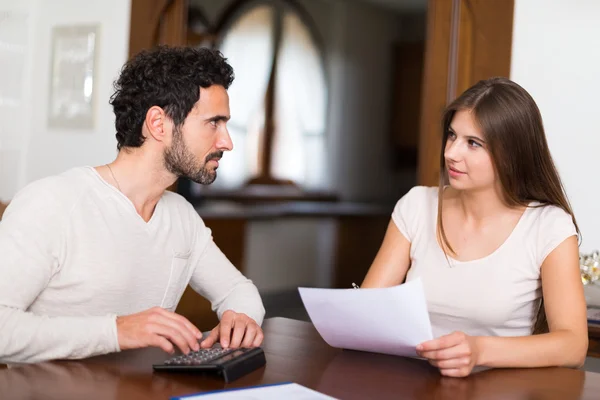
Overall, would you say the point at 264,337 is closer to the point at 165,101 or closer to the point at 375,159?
the point at 165,101

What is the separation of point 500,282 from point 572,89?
4.23 feet

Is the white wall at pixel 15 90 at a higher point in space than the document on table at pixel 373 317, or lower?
higher

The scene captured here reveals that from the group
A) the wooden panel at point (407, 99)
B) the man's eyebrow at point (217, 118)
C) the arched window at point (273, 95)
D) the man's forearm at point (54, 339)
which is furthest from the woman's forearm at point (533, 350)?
the wooden panel at point (407, 99)

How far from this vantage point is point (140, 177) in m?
1.89

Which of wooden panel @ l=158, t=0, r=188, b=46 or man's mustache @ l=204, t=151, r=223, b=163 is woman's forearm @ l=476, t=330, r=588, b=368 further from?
wooden panel @ l=158, t=0, r=188, b=46

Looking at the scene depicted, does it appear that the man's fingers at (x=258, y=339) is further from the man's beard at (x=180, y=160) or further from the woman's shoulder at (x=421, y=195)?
the woman's shoulder at (x=421, y=195)

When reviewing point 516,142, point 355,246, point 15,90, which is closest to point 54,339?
point 516,142

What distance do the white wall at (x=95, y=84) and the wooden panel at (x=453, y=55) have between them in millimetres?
1873

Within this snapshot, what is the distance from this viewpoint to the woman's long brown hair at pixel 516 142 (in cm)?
197

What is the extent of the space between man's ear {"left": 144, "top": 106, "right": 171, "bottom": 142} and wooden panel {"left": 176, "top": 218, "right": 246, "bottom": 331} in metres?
2.85

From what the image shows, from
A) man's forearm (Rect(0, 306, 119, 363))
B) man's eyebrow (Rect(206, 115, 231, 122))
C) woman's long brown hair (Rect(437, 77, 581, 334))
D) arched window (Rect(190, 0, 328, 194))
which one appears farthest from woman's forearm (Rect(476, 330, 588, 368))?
arched window (Rect(190, 0, 328, 194))

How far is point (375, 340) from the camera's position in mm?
1592

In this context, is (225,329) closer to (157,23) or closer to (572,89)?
(572,89)

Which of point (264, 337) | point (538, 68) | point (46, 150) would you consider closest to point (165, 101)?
point (264, 337)
